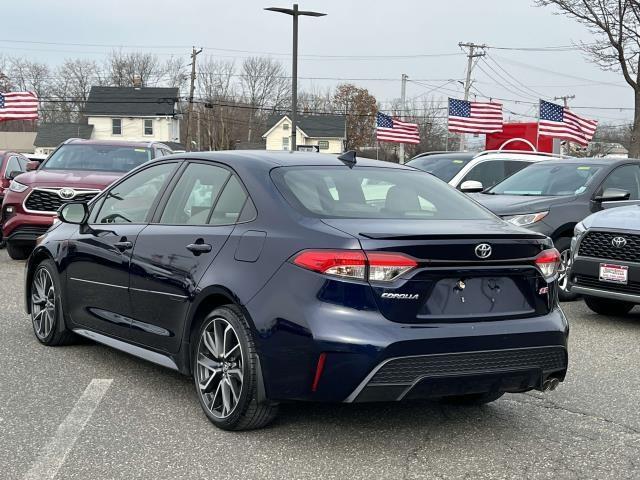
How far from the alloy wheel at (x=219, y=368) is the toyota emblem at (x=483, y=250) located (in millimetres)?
1305

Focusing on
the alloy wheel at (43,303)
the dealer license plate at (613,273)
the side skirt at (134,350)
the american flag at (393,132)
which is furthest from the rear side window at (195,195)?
the american flag at (393,132)

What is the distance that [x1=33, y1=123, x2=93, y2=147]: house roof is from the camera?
A: 66.8m

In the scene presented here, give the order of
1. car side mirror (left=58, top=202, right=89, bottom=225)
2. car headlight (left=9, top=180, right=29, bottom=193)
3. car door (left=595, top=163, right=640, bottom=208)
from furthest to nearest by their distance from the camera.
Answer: car headlight (left=9, top=180, right=29, bottom=193) → car door (left=595, top=163, right=640, bottom=208) → car side mirror (left=58, top=202, right=89, bottom=225)

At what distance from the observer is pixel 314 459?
13.2ft

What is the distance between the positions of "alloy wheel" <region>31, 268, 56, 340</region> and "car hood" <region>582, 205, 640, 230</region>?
5.06 m

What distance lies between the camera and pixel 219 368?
442 cm

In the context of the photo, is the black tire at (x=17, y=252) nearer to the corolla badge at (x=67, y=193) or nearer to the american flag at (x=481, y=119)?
the corolla badge at (x=67, y=193)

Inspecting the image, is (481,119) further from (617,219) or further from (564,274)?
(617,219)

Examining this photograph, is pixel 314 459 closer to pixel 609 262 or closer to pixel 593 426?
pixel 593 426

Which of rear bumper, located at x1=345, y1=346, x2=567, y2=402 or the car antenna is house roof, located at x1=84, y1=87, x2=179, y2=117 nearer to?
the car antenna

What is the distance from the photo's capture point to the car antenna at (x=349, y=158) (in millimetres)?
5004

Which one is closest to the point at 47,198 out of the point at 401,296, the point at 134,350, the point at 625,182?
the point at 134,350

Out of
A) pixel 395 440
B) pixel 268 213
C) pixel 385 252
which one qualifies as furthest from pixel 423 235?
pixel 395 440

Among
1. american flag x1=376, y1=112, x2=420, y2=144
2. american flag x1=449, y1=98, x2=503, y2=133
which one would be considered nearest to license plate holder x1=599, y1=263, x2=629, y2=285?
american flag x1=449, y1=98, x2=503, y2=133
